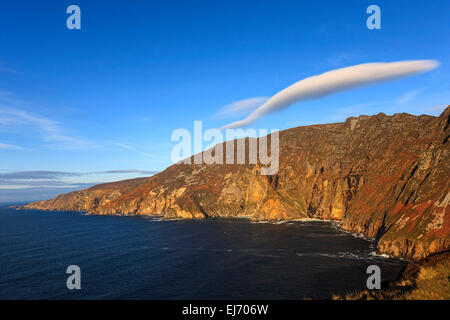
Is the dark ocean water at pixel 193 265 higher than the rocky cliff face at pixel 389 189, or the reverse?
the rocky cliff face at pixel 389 189

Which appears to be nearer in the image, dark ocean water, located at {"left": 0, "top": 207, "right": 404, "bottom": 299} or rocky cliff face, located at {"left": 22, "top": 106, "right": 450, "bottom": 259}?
dark ocean water, located at {"left": 0, "top": 207, "right": 404, "bottom": 299}

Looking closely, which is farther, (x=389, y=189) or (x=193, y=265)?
(x=389, y=189)

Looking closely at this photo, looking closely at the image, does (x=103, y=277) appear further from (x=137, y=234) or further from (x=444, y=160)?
(x=444, y=160)

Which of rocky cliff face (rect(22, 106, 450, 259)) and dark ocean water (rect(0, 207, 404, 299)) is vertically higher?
rocky cliff face (rect(22, 106, 450, 259))

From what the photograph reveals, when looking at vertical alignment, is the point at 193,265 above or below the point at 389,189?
below

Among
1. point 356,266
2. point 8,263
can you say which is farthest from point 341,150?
point 8,263

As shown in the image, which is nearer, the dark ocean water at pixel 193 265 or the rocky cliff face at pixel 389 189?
the dark ocean water at pixel 193 265
